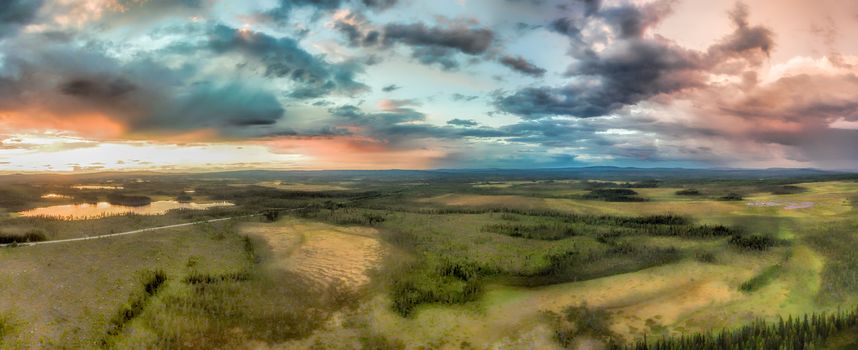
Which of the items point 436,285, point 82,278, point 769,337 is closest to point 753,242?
point 769,337

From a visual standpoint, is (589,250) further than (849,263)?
Yes

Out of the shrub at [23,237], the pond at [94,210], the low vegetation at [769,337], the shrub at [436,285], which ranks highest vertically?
the shrub at [23,237]

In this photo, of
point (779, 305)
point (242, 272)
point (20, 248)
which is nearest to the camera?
point (779, 305)

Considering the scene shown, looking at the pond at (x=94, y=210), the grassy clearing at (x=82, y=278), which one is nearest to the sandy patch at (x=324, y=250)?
the grassy clearing at (x=82, y=278)

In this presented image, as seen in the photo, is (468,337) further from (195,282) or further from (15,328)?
(15,328)

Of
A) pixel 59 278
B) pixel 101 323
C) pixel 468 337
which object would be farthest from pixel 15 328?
pixel 468 337

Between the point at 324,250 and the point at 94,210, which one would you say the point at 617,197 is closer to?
the point at 324,250

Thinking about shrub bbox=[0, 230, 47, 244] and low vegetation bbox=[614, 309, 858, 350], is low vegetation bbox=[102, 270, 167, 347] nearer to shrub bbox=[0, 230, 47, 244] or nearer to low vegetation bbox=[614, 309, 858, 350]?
shrub bbox=[0, 230, 47, 244]

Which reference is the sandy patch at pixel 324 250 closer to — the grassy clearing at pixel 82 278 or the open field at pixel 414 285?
the open field at pixel 414 285

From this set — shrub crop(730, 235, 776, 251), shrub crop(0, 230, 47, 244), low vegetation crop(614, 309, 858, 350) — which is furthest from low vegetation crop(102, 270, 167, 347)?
shrub crop(730, 235, 776, 251)
